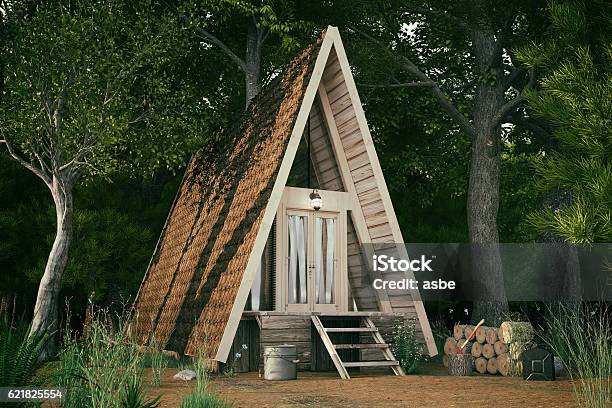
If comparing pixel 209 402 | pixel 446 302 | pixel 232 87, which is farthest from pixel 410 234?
pixel 209 402

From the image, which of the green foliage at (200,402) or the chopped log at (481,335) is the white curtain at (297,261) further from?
the green foliage at (200,402)

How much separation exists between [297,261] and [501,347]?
3.52 meters

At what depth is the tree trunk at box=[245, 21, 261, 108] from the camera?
58.8ft

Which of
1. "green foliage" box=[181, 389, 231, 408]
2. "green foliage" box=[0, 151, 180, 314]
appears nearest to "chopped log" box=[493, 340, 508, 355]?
"green foliage" box=[181, 389, 231, 408]

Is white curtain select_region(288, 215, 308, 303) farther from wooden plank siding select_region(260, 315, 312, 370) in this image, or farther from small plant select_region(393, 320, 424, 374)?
small plant select_region(393, 320, 424, 374)

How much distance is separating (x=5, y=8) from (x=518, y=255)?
47.5ft

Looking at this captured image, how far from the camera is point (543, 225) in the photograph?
953 centimetres

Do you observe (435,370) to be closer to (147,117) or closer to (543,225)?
(543,225)

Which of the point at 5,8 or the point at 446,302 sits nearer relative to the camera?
the point at 5,8

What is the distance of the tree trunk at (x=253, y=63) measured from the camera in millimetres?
17922

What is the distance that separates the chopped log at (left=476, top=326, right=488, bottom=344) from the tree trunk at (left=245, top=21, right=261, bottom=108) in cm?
791

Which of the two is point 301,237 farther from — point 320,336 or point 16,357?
point 16,357

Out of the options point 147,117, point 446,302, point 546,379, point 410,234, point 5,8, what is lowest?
point 546,379

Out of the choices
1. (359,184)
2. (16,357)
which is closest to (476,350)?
(359,184)
